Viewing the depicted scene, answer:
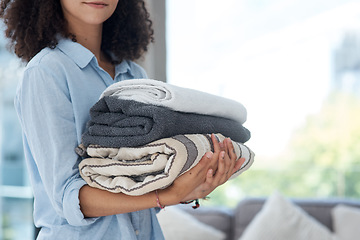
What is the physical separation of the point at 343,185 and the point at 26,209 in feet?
8.37

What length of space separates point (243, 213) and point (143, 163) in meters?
2.12

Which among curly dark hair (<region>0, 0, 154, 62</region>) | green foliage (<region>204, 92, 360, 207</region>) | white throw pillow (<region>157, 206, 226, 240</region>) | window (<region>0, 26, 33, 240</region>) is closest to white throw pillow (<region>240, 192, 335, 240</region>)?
white throw pillow (<region>157, 206, 226, 240</region>)

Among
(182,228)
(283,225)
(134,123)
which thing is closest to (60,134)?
(134,123)

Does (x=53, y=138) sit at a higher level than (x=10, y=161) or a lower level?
higher

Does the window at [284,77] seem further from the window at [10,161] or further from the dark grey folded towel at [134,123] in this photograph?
the dark grey folded towel at [134,123]

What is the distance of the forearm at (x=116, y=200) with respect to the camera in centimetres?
98

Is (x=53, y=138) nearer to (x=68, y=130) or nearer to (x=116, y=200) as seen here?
(x=68, y=130)

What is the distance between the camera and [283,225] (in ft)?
8.92

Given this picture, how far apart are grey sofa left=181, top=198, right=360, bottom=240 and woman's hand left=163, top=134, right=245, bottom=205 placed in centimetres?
192

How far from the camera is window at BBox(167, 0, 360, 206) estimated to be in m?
4.10

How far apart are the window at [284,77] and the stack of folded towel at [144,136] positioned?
3.14 m

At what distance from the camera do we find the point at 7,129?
3.36 meters

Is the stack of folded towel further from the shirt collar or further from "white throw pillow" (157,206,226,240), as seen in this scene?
"white throw pillow" (157,206,226,240)

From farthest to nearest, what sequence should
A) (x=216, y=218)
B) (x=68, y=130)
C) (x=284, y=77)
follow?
(x=284, y=77) → (x=216, y=218) → (x=68, y=130)
